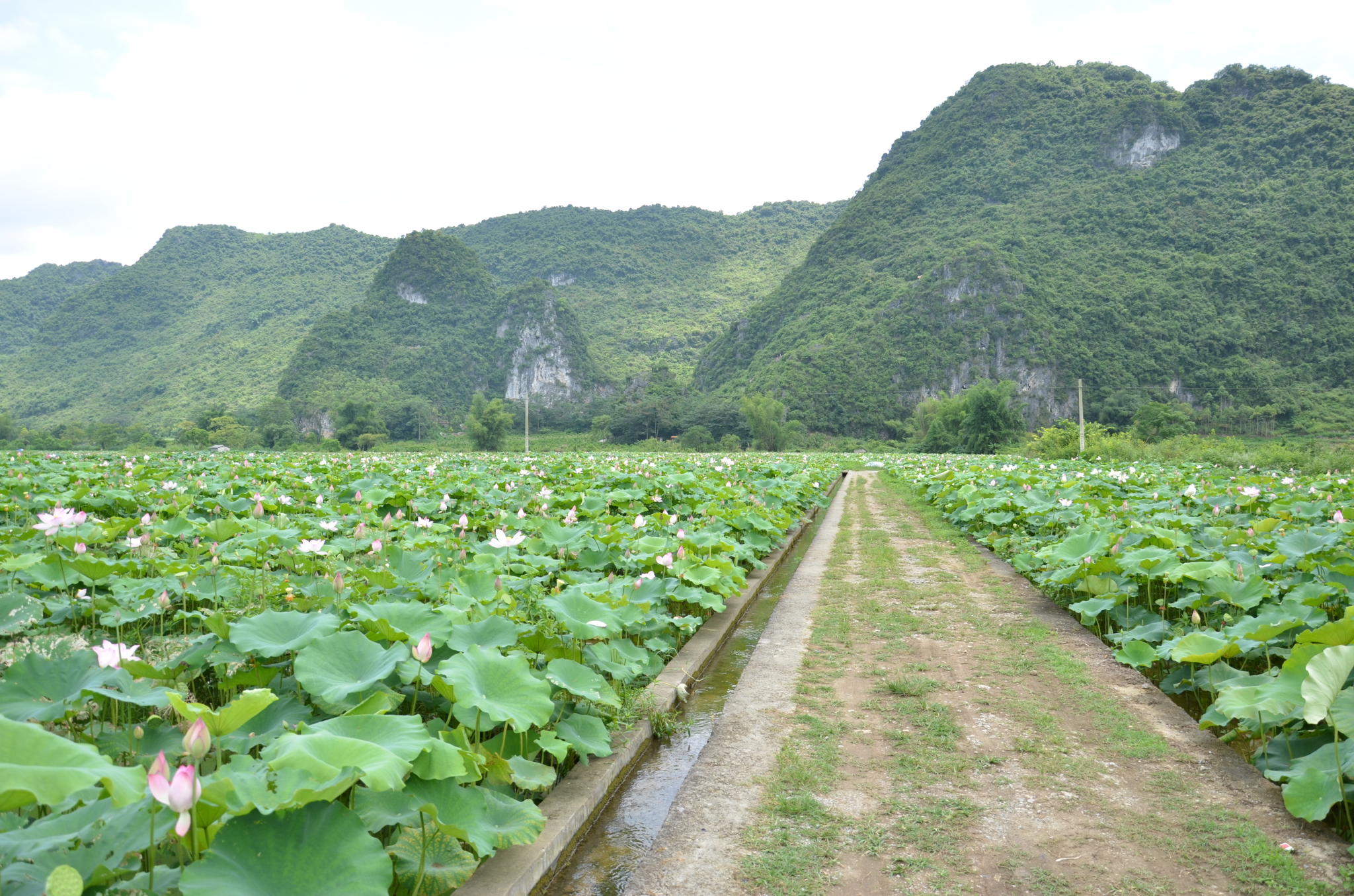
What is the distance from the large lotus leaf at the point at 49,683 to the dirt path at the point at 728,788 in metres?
1.55

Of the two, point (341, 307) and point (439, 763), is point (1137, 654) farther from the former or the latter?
point (341, 307)

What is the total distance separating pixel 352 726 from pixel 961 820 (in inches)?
73.9

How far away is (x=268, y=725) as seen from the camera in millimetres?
2029

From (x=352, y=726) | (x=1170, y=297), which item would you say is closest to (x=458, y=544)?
(x=352, y=726)

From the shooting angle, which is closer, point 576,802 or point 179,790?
point 179,790

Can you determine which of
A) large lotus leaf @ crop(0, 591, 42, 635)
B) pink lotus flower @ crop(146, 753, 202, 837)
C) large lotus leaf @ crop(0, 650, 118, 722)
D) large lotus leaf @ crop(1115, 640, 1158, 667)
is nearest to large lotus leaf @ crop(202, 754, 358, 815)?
pink lotus flower @ crop(146, 753, 202, 837)

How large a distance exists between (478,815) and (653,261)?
→ 14194 cm

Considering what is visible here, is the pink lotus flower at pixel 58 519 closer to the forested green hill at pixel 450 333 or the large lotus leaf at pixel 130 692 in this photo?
the large lotus leaf at pixel 130 692

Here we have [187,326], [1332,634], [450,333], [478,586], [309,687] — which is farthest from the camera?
[187,326]

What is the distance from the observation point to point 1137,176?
3349 inches

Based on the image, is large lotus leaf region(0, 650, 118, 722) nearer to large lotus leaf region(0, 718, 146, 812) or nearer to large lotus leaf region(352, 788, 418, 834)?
large lotus leaf region(0, 718, 146, 812)

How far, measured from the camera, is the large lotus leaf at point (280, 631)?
2.24 meters

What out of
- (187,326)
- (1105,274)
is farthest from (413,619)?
(187,326)

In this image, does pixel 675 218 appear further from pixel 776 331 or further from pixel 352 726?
pixel 352 726
